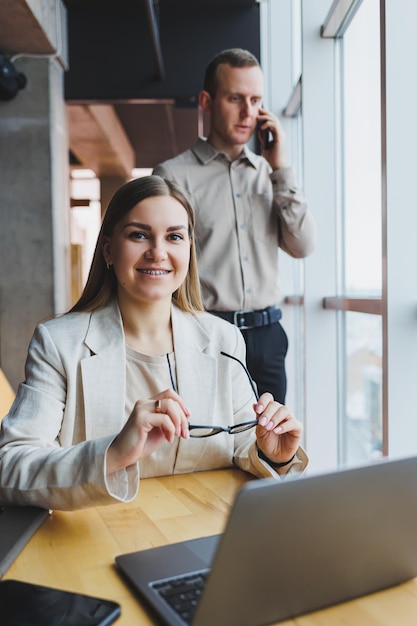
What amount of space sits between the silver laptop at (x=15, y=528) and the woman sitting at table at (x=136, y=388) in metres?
0.02

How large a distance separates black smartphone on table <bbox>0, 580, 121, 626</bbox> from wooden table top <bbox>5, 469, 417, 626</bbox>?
3 centimetres

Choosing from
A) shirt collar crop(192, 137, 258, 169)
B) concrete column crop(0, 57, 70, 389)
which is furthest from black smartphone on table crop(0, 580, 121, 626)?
concrete column crop(0, 57, 70, 389)

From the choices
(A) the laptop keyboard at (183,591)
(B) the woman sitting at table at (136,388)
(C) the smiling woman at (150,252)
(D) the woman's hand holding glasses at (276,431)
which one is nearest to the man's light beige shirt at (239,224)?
(B) the woman sitting at table at (136,388)

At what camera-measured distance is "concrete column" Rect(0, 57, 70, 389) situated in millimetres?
4938

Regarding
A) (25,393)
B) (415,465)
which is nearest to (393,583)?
(415,465)

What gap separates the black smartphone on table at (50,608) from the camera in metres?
0.73

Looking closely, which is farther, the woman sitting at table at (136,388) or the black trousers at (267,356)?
the black trousers at (267,356)

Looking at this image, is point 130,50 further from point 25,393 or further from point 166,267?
point 25,393

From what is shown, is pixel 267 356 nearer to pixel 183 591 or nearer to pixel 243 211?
pixel 243 211

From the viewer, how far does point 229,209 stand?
8.87ft

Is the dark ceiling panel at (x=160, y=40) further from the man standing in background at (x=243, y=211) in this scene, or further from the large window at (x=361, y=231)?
the man standing in background at (x=243, y=211)

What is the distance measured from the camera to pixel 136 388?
150cm

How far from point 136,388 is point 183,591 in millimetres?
735

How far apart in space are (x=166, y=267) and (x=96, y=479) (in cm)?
62
